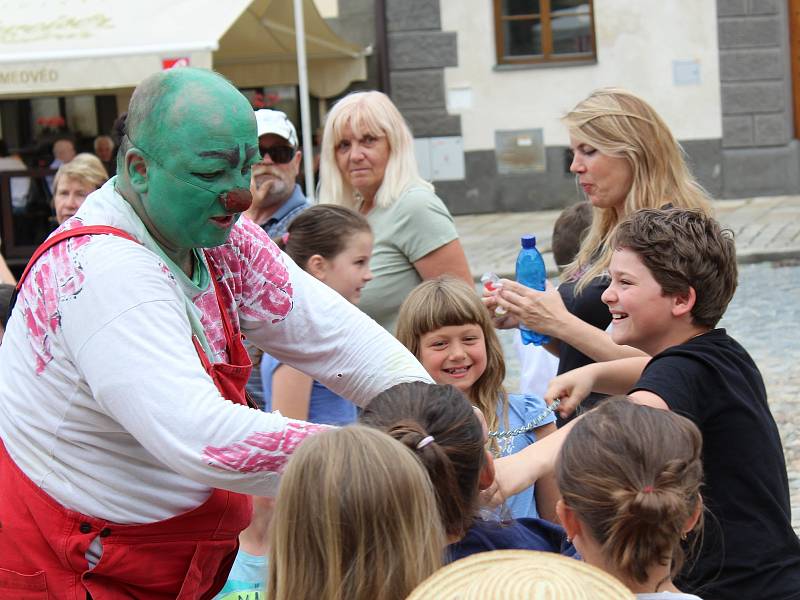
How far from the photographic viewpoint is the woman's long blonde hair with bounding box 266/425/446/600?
1.87 metres

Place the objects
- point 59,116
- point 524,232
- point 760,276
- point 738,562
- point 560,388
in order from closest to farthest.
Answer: point 738,562, point 560,388, point 760,276, point 524,232, point 59,116

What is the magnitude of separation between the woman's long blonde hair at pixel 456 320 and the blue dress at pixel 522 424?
3 cm

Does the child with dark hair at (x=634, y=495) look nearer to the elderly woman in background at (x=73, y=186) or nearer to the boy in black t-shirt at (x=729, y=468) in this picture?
the boy in black t-shirt at (x=729, y=468)

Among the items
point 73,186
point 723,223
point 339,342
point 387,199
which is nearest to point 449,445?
point 339,342

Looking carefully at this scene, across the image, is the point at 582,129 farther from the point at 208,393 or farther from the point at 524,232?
the point at 524,232

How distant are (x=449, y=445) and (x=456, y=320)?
1280 mm

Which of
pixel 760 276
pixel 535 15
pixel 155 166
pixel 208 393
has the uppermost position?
pixel 535 15

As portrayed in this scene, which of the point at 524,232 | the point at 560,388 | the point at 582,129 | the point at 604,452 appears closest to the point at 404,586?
the point at 604,452

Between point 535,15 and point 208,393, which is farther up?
point 535,15

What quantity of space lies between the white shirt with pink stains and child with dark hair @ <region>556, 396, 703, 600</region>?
460mm

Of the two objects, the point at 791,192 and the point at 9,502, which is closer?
the point at 9,502

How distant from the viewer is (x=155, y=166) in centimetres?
207

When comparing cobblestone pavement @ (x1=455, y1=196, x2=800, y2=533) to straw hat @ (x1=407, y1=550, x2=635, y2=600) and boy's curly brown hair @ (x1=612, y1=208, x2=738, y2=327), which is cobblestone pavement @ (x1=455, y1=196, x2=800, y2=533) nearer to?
boy's curly brown hair @ (x1=612, y1=208, x2=738, y2=327)

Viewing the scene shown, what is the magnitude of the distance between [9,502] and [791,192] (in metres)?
15.1
